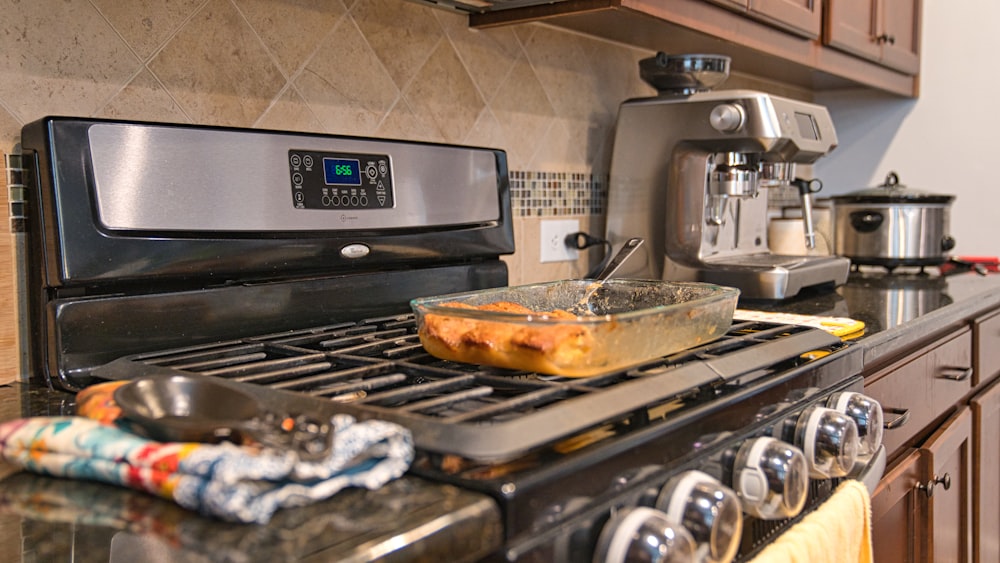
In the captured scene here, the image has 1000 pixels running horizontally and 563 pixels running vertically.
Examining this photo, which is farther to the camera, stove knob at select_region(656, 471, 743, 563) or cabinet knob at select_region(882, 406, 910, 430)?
cabinet knob at select_region(882, 406, 910, 430)

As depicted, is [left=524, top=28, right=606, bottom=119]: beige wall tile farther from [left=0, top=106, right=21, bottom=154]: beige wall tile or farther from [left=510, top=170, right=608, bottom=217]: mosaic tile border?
[left=0, top=106, right=21, bottom=154]: beige wall tile

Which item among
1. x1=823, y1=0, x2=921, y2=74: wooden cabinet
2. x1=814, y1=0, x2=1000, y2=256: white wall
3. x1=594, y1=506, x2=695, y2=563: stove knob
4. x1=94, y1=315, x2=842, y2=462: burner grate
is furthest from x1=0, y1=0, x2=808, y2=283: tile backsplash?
x1=814, y1=0, x2=1000, y2=256: white wall

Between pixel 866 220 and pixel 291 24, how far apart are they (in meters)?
1.48

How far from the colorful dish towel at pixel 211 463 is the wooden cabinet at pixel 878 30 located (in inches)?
67.0

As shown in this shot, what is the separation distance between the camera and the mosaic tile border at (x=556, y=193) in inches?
61.1

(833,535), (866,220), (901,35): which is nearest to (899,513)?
(833,535)

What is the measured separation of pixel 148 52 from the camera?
1.02 m

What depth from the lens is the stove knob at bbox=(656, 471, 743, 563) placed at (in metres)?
0.62

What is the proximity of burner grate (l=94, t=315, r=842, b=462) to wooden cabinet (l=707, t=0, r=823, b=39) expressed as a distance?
2.35 ft

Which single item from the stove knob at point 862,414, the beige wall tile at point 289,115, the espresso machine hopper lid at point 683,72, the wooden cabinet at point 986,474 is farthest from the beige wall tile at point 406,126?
the wooden cabinet at point 986,474

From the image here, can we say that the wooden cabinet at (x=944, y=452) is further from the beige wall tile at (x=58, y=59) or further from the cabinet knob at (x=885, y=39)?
the beige wall tile at (x=58, y=59)

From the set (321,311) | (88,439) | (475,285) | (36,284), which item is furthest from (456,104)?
(88,439)

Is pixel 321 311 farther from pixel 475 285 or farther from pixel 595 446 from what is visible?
pixel 595 446

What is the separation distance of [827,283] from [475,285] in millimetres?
820
